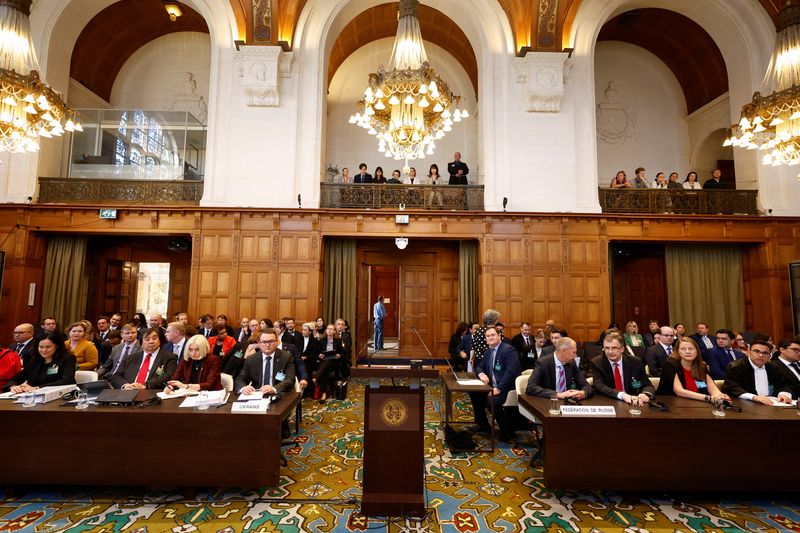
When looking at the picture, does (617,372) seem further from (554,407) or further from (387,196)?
(387,196)

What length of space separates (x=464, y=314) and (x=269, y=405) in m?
7.06

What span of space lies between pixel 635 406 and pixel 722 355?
362 centimetres

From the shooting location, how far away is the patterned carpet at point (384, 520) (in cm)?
302

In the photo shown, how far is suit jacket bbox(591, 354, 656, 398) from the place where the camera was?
393cm

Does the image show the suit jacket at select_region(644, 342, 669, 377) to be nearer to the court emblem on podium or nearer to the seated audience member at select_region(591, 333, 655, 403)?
the seated audience member at select_region(591, 333, 655, 403)

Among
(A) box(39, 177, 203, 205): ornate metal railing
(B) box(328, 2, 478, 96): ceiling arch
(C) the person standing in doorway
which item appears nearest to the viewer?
(A) box(39, 177, 203, 205): ornate metal railing

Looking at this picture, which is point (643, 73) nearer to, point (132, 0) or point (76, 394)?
point (132, 0)

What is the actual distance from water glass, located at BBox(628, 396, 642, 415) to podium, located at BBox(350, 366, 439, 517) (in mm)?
1728

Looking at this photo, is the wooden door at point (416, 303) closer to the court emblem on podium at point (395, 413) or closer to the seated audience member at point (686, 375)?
the seated audience member at point (686, 375)

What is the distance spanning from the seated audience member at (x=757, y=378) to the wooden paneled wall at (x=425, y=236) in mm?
5158

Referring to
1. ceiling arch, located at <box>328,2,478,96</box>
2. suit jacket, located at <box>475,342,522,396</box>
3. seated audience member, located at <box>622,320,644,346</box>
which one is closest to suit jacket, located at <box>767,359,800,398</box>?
suit jacket, located at <box>475,342,522,396</box>

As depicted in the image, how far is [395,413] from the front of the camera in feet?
10.4

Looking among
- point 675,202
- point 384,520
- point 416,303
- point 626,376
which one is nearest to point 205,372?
point 384,520

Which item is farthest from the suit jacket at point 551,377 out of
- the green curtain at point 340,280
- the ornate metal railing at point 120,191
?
the ornate metal railing at point 120,191
